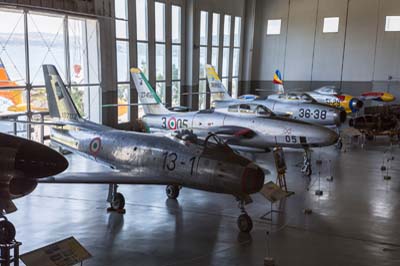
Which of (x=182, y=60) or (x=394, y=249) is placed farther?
(x=182, y=60)

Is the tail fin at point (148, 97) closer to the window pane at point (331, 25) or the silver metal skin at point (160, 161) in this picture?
the silver metal skin at point (160, 161)

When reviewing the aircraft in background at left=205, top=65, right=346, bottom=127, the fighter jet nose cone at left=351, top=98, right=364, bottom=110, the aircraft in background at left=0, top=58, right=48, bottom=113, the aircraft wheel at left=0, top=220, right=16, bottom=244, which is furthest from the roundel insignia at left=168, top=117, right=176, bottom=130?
the fighter jet nose cone at left=351, top=98, right=364, bottom=110

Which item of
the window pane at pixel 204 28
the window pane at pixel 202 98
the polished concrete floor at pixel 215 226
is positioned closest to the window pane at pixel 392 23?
the window pane at pixel 204 28

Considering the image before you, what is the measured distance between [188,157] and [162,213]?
5.31 feet

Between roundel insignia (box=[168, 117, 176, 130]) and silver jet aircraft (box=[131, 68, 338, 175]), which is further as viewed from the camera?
roundel insignia (box=[168, 117, 176, 130])

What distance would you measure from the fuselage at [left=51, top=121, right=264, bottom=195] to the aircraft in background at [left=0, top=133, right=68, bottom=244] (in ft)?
12.1

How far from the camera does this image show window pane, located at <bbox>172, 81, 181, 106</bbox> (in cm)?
2467

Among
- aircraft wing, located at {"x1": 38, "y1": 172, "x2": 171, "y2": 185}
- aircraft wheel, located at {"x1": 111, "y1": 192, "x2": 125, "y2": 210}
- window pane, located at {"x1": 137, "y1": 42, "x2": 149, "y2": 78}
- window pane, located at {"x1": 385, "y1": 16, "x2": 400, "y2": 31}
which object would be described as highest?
window pane, located at {"x1": 385, "y1": 16, "x2": 400, "y2": 31}

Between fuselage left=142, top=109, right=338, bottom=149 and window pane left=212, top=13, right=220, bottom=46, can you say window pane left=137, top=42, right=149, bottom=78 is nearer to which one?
fuselage left=142, top=109, right=338, bottom=149

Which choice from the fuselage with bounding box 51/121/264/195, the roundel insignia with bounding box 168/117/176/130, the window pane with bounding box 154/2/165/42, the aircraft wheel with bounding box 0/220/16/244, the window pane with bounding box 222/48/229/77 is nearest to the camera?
the aircraft wheel with bounding box 0/220/16/244

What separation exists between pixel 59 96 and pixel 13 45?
4.63 meters

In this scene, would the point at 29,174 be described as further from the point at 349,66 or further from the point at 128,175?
the point at 349,66

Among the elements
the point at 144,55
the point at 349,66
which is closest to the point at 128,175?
the point at 144,55

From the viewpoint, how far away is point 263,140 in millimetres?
14133
